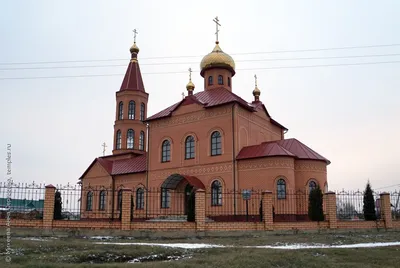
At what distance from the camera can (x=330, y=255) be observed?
8.48 m

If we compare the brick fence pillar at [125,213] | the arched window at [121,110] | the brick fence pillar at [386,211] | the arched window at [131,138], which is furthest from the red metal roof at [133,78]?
the brick fence pillar at [386,211]

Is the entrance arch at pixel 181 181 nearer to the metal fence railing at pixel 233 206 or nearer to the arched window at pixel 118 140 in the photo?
the metal fence railing at pixel 233 206

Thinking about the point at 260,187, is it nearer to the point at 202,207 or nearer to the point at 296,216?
the point at 296,216

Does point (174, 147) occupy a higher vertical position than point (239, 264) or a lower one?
higher

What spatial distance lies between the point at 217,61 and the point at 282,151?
8611 millimetres

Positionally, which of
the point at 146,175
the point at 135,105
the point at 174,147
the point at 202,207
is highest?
the point at 135,105

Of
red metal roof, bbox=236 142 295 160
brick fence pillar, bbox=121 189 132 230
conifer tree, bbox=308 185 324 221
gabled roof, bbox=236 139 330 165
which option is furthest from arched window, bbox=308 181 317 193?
brick fence pillar, bbox=121 189 132 230

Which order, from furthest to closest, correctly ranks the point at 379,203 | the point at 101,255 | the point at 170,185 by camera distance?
the point at 170,185
the point at 379,203
the point at 101,255

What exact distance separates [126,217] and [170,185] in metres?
8.74

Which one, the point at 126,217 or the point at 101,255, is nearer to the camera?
the point at 101,255

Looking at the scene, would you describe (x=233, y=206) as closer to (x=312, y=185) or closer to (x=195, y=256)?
(x=312, y=185)

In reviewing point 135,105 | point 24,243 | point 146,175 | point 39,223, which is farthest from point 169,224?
point 135,105

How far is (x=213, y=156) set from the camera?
21.2 m

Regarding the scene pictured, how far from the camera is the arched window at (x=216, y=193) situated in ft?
66.6
